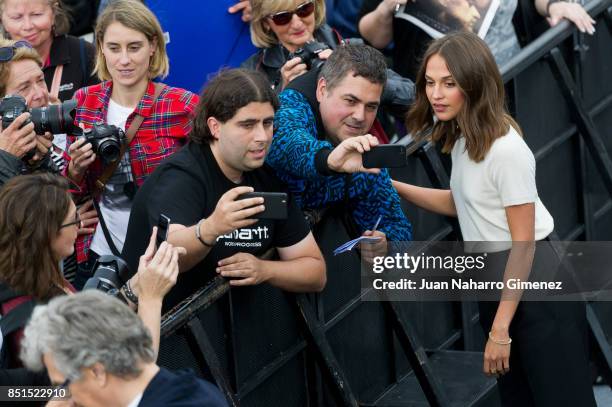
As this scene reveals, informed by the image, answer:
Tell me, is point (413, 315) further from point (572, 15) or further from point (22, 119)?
point (22, 119)

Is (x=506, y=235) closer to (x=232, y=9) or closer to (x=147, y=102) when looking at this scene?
(x=147, y=102)

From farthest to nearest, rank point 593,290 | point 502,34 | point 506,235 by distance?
point 502,34 → point 593,290 → point 506,235

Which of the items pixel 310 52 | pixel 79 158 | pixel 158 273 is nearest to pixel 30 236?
pixel 158 273

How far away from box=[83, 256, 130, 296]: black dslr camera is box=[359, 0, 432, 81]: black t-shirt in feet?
8.98

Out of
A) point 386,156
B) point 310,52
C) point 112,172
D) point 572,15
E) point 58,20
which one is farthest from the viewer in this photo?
point 572,15

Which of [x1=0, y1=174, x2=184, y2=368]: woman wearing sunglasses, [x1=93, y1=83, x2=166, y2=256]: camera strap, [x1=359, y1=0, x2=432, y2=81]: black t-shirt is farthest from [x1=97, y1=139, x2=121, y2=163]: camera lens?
[x1=359, y1=0, x2=432, y2=81]: black t-shirt

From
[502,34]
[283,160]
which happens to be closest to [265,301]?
[283,160]

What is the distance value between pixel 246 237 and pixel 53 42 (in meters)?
1.91

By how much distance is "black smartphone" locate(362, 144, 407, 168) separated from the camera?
4598 millimetres

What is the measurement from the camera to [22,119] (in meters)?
4.97

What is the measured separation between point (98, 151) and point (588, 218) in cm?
305

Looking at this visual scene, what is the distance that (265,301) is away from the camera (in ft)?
15.7

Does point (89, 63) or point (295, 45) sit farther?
point (89, 63)

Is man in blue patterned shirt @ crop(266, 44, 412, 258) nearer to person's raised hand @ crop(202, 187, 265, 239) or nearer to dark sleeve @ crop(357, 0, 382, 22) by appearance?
person's raised hand @ crop(202, 187, 265, 239)
